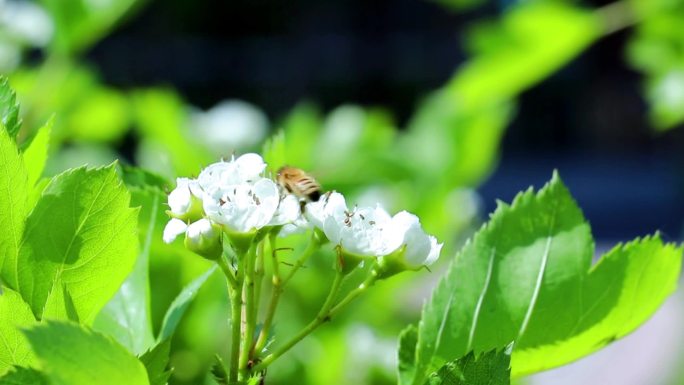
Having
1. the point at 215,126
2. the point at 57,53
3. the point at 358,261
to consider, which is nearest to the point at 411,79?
the point at 215,126

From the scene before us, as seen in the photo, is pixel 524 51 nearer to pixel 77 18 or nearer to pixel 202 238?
pixel 77 18

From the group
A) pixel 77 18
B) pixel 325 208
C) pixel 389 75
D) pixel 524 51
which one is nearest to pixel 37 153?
pixel 325 208

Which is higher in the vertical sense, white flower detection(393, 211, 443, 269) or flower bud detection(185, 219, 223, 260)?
white flower detection(393, 211, 443, 269)

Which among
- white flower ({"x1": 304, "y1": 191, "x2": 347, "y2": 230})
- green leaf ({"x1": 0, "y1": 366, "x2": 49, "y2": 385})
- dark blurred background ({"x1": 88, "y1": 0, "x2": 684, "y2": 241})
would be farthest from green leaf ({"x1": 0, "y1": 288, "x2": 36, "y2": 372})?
dark blurred background ({"x1": 88, "y1": 0, "x2": 684, "y2": 241})

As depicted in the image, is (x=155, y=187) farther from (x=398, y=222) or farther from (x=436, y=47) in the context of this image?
(x=436, y=47)

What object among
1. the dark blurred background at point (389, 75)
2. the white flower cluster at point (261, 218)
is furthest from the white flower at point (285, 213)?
the dark blurred background at point (389, 75)

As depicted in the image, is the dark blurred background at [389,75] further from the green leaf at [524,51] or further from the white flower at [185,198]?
the white flower at [185,198]

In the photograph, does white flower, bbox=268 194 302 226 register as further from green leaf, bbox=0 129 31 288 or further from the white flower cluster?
green leaf, bbox=0 129 31 288
